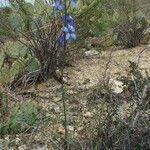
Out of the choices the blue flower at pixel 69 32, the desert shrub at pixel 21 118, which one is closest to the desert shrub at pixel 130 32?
the desert shrub at pixel 21 118

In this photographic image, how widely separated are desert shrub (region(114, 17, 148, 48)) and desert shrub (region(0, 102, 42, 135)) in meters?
1.91

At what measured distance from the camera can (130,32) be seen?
547 cm

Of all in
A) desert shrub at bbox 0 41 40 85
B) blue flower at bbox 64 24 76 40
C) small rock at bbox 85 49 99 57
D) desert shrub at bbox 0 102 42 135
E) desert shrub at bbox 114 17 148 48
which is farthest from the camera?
desert shrub at bbox 114 17 148 48

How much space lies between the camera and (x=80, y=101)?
3.98m

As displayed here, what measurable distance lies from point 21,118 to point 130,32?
215cm

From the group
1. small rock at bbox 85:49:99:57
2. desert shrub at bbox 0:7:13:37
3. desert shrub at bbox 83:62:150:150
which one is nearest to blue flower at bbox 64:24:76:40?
desert shrub at bbox 83:62:150:150

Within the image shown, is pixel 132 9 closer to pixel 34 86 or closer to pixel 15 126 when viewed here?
pixel 34 86

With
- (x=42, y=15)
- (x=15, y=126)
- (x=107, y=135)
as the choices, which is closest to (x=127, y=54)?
(x=42, y=15)

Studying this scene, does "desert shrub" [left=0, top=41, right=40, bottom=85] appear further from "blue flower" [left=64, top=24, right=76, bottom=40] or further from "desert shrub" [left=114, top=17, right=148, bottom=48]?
"blue flower" [left=64, top=24, right=76, bottom=40]

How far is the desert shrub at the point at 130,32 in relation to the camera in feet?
18.0

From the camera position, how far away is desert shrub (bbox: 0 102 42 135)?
3.61m

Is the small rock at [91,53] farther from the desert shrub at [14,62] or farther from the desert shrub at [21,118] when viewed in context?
the desert shrub at [21,118]

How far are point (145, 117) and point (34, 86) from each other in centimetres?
147

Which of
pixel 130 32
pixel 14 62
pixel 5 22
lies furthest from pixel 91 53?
pixel 14 62
